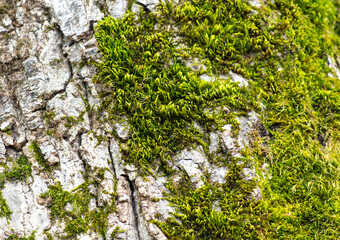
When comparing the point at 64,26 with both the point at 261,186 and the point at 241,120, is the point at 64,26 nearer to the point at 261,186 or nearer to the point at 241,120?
the point at 241,120

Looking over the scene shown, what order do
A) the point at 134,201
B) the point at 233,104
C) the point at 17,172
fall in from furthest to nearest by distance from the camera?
1. the point at 233,104
2. the point at 17,172
3. the point at 134,201

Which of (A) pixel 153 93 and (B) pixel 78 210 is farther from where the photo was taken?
(A) pixel 153 93

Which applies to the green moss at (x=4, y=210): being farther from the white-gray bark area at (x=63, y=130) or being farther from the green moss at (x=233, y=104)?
the green moss at (x=233, y=104)

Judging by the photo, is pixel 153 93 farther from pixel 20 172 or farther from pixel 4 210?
pixel 4 210

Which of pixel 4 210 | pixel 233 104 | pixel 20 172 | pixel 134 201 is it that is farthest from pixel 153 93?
pixel 4 210

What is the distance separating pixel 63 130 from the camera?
397 centimetres

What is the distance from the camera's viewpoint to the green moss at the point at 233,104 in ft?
11.8

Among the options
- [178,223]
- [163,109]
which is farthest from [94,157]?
[178,223]

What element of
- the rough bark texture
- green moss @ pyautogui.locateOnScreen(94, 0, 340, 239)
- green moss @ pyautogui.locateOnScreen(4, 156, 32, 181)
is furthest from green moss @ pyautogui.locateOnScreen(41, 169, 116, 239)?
green moss @ pyautogui.locateOnScreen(94, 0, 340, 239)

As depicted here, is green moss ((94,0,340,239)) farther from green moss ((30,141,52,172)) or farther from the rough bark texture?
green moss ((30,141,52,172))

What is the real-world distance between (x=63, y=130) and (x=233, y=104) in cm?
252

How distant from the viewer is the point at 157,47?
13.7ft

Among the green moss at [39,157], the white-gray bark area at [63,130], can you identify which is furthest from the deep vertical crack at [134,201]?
the green moss at [39,157]

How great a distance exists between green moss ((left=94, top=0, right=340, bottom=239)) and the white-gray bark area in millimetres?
177
